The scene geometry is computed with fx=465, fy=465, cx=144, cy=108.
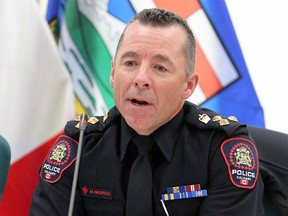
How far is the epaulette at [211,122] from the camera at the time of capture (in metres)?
1.46

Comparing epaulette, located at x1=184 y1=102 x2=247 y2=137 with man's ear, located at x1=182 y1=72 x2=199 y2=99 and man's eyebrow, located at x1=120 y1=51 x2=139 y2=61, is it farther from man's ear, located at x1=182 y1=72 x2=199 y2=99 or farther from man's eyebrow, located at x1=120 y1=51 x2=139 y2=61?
man's eyebrow, located at x1=120 y1=51 x2=139 y2=61

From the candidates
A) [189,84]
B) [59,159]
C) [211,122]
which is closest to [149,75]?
[189,84]

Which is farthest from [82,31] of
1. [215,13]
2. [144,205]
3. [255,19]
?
[144,205]

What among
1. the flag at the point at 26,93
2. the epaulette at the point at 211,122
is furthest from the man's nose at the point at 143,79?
the flag at the point at 26,93

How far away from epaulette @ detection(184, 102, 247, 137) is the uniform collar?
1.9 inches

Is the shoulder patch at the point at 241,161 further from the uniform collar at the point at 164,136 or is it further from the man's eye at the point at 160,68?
the man's eye at the point at 160,68

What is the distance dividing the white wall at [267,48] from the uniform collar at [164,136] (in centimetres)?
81

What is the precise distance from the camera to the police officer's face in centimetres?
132

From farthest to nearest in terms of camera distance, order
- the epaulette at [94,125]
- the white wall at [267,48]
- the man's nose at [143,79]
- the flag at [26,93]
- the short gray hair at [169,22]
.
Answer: the white wall at [267,48], the flag at [26,93], the epaulette at [94,125], the short gray hair at [169,22], the man's nose at [143,79]

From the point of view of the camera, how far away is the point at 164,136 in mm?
1434

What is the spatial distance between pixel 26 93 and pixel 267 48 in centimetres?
111

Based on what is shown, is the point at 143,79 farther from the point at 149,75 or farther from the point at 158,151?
the point at 158,151

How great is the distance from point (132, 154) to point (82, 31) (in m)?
1.05

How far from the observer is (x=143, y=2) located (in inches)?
88.2
